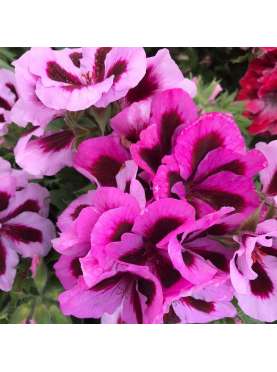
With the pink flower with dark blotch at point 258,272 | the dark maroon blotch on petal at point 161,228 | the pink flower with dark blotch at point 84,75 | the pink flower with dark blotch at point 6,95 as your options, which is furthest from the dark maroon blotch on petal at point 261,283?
the pink flower with dark blotch at point 6,95

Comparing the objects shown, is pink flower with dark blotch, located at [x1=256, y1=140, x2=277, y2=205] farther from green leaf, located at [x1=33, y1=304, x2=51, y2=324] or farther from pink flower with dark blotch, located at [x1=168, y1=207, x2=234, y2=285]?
green leaf, located at [x1=33, y1=304, x2=51, y2=324]

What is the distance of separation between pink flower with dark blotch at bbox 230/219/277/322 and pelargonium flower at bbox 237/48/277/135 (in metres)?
0.34

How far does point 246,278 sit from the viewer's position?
1.82ft

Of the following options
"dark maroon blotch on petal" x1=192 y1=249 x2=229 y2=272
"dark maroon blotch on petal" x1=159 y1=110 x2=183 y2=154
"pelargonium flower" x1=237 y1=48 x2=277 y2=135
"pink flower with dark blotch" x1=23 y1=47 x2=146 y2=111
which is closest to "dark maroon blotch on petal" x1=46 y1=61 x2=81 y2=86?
"pink flower with dark blotch" x1=23 y1=47 x2=146 y2=111

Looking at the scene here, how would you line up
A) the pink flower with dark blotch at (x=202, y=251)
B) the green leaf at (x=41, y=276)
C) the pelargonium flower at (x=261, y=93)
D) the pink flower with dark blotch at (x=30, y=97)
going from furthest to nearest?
the pelargonium flower at (x=261, y=93) < the green leaf at (x=41, y=276) < the pink flower with dark blotch at (x=30, y=97) < the pink flower with dark blotch at (x=202, y=251)

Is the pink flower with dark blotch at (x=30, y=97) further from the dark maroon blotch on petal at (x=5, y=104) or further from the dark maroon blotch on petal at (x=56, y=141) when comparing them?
the dark maroon blotch on petal at (x=5, y=104)

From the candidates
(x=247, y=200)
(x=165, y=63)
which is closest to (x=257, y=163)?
(x=247, y=200)

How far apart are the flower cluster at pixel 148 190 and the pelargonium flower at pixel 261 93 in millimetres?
314

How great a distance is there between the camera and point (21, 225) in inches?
28.3

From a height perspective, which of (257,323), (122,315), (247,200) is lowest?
(257,323)

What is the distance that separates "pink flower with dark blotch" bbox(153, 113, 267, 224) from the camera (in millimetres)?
549

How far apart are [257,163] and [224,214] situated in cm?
6

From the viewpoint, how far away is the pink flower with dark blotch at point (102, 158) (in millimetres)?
594

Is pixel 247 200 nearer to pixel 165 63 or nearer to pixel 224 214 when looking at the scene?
pixel 224 214
